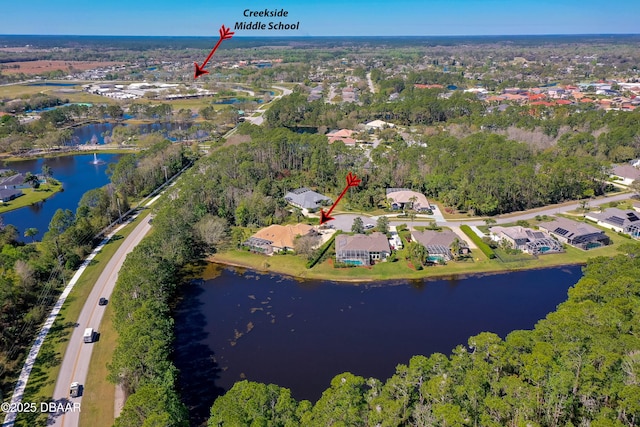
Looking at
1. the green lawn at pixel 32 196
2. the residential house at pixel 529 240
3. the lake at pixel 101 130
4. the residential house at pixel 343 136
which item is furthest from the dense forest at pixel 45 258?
the residential house at pixel 529 240

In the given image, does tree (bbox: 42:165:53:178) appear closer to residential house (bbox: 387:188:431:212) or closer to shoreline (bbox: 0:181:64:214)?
shoreline (bbox: 0:181:64:214)

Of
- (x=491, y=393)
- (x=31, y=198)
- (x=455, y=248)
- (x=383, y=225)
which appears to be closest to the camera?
(x=491, y=393)

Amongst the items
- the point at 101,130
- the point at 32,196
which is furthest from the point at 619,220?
the point at 101,130

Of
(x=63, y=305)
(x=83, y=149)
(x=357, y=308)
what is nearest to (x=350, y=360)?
(x=357, y=308)

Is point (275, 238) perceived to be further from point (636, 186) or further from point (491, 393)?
point (636, 186)

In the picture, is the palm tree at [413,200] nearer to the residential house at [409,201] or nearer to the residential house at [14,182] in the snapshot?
the residential house at [409,201]
